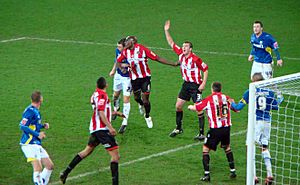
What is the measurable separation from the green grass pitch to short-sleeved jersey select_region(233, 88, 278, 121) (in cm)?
135

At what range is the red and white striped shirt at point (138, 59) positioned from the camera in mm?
17125

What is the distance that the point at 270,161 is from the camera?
14.0 meters

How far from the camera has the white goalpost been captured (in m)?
12.6

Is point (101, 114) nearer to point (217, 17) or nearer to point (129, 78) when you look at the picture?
point (129, 78)

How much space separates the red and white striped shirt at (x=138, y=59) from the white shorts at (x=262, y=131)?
4154mm

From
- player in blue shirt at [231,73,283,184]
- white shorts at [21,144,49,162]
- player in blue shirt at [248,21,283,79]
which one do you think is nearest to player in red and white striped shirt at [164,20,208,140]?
player in blue shirt at [231,73,283,184]

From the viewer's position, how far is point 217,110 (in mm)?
13781

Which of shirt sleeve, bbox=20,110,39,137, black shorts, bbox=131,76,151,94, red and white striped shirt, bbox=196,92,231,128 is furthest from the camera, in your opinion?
black shorts, bbox=131,76,151,94

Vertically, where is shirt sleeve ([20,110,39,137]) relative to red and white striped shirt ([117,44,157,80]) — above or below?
below

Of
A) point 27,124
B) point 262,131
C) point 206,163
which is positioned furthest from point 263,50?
point 27,124

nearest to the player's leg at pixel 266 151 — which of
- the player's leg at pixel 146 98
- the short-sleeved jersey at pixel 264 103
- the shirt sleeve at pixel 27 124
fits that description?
the short-sleeved jersey at pixel 264 103

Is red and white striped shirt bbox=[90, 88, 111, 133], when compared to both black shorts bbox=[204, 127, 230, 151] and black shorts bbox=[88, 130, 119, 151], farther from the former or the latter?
black shorts bbox=[204, 127, 230, 151]

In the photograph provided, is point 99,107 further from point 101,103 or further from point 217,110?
point 217,110

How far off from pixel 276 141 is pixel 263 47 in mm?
4016
